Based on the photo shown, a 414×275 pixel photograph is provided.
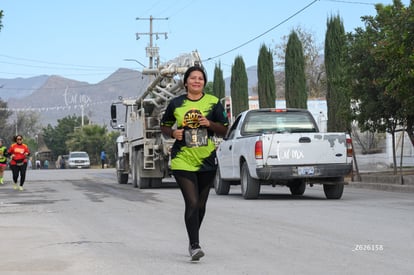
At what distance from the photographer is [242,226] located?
11469mm

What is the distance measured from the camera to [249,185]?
678 inches

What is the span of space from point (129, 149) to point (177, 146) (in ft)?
67.2

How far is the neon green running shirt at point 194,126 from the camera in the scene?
820cm

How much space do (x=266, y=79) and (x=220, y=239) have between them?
126 ft

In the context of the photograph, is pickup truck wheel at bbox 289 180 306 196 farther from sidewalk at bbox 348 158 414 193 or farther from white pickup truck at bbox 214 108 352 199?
sidewalk at bbox 348 158 414 193

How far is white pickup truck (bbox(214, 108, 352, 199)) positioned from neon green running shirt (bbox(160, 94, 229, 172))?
8.17 meters

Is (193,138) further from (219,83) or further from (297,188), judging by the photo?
(219,83)

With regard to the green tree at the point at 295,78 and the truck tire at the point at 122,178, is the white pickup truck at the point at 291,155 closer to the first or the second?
the truck tire at the point at 122,178

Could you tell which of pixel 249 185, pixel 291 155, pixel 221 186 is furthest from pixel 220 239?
pixel 221 186

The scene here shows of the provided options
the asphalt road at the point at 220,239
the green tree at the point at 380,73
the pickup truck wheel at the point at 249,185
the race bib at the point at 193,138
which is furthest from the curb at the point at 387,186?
the race bib at the point at 193,138

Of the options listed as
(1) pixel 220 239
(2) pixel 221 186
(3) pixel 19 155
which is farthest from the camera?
(3) pixel 19 155

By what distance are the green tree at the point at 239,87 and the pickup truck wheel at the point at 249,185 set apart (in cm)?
3643

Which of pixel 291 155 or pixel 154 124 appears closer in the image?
pixel 291 155

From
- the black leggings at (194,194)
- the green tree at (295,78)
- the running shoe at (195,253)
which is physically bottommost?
the running shoe at (195,253)
